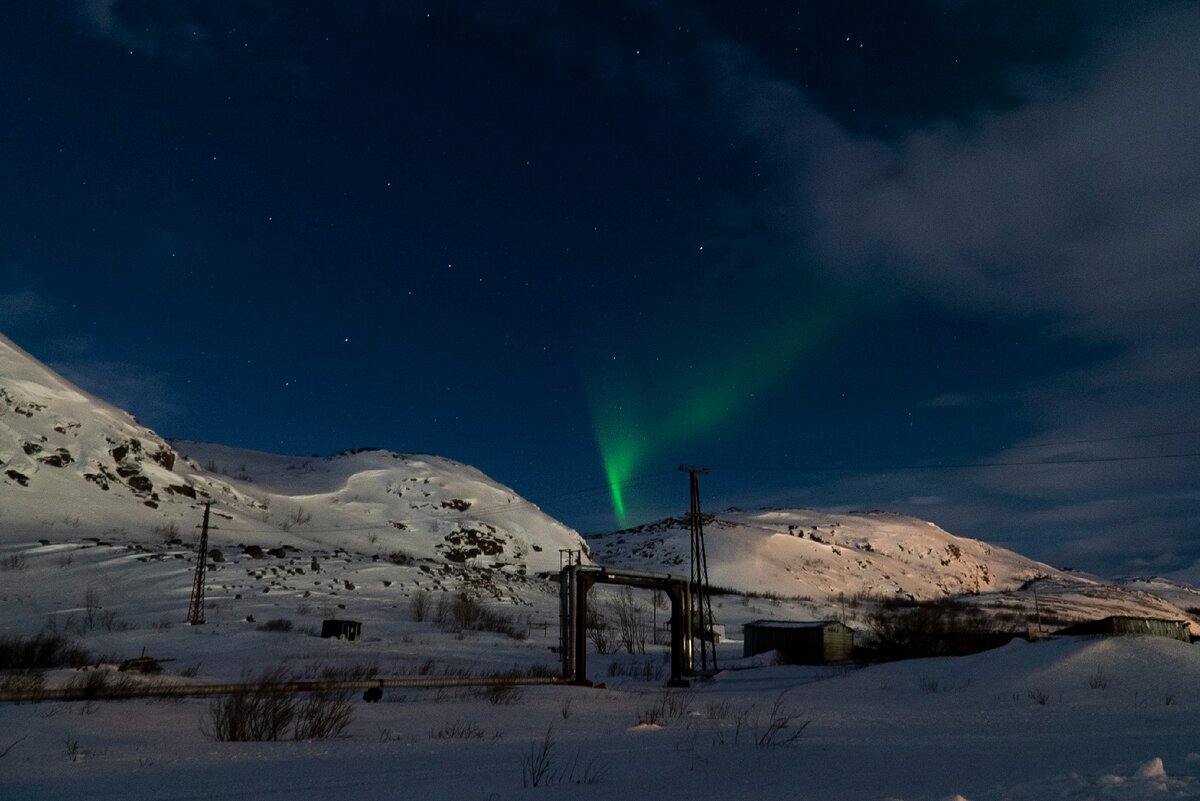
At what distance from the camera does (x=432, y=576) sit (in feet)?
159

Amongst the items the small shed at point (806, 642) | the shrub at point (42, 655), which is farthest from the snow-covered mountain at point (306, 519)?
the shrub at point (42, 655)

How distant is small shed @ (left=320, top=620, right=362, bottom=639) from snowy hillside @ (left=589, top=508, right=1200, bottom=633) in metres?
51.7

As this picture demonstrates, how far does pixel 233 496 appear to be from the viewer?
195 feet

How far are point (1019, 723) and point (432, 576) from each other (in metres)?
43.5

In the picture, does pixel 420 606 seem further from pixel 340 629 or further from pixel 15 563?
pixel 15 563

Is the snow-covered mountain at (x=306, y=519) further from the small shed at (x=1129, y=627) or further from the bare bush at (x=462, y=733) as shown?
the bare bush at (x=462, y=733)

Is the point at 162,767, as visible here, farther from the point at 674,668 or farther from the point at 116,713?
the point at 674,668

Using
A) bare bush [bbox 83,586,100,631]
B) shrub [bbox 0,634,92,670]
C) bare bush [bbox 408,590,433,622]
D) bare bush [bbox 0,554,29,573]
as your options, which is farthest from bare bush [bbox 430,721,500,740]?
bare bush [bbox 0,554,29,573]

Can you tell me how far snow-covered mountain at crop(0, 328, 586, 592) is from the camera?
44994mm

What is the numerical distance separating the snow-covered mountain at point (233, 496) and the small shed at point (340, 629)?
22.1 meters

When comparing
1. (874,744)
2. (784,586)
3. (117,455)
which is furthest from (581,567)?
(784,586)

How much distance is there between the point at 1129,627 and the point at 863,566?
3878 inches

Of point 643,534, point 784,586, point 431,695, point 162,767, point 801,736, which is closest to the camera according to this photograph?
point 162,767

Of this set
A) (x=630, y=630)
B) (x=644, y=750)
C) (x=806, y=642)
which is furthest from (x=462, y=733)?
(x=630, y=630)
